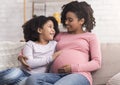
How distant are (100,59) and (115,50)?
0.18 meters

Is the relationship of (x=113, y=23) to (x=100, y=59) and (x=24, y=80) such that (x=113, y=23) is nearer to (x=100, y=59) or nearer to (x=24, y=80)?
(x=100, y=59)

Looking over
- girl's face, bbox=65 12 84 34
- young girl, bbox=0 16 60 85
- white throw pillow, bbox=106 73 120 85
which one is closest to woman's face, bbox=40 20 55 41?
young girl, bbox=0 16 60 85

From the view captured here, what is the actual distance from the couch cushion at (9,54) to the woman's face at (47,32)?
22 centimetres

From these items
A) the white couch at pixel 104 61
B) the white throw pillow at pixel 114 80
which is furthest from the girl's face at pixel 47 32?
the white throw pillow at pixel 114 80

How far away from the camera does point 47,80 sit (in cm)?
176

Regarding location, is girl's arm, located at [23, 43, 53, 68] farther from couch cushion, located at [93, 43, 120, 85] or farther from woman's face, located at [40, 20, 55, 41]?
couch cushion, located at [93, 43, 120, 85]

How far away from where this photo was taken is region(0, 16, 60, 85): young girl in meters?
1.78

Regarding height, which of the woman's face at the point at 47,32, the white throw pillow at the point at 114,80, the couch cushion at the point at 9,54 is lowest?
the white throw pillow at the point at 114,80

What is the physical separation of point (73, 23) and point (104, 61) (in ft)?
1.18

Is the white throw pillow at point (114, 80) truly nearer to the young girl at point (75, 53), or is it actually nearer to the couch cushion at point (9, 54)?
the young girl at point (75, 53)

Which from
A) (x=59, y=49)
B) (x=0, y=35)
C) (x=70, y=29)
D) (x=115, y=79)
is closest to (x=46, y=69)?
(x=59, y=49)

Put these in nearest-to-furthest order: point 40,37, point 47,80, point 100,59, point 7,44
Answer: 1. point 47,80
2. point 100,59
3. point 40,37
4. point 7,44

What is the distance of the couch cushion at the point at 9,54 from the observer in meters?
2.11

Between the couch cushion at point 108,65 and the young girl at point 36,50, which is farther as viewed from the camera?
the couch cushion at point 108,65
